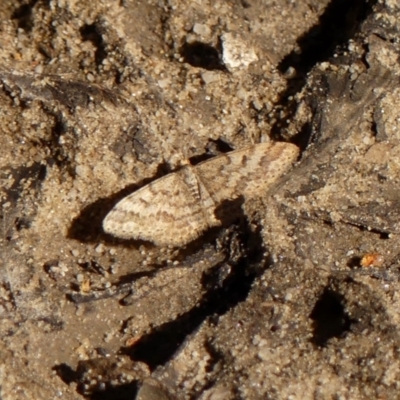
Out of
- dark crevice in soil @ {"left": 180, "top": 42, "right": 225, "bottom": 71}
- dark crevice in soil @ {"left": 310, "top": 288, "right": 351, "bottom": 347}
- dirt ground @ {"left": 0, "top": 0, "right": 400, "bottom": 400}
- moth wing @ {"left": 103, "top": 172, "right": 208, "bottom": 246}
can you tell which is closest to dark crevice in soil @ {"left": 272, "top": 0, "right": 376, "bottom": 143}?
dirt ground @ {"left": 0, "top": 0, "right": 400, "bottom": 400}

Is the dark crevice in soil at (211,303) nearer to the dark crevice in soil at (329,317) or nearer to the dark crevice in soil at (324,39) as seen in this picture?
the dark crevice in soil at (329,317)

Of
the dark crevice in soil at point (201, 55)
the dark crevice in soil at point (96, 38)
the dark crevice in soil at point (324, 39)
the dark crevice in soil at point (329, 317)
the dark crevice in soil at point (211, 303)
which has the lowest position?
the dark crevice in soil at point (211, 303)

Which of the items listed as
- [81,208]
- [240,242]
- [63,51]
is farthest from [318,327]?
[63,51]

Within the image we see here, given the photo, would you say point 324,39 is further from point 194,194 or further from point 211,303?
point 211,303

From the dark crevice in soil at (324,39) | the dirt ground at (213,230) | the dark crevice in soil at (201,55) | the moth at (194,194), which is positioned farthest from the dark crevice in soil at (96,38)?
the dark crevice in soil at (324,39)

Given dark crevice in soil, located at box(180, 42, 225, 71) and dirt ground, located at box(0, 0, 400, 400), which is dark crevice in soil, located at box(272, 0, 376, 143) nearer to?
dirt ground, located at box(0, 0, 400, 400)

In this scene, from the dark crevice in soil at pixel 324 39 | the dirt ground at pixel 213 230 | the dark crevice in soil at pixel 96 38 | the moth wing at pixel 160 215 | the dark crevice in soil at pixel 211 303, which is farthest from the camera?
the dark crevice in soil at pixel 96 38

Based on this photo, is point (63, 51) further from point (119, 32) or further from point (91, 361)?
point (91, 361)

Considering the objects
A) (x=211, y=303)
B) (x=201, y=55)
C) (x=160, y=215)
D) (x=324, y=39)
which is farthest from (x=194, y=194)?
(x=324, y=39)
